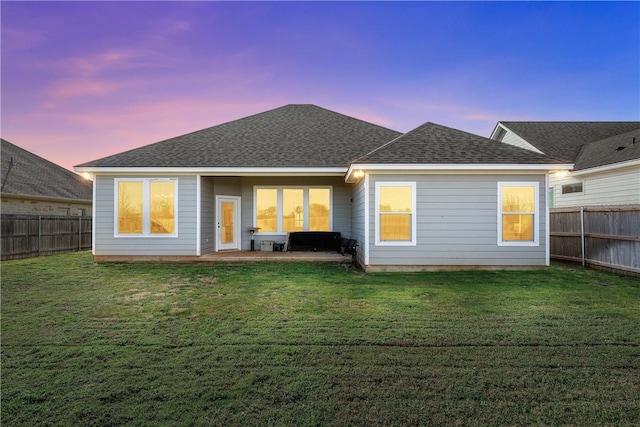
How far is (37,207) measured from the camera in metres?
16.0

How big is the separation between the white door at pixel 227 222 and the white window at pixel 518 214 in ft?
29.7

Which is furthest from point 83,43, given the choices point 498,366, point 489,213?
point 498,366

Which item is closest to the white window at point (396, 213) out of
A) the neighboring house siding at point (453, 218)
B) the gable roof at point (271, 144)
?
the neighboring house siding at point (453, 218)

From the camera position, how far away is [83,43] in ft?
42.7

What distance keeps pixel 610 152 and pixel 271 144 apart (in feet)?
41.6

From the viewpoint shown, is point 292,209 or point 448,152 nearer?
point 448,152

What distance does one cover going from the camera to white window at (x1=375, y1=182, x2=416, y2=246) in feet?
29.2

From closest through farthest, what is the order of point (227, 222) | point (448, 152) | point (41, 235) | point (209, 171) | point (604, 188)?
point (448, 152) → point (209, 171) → point (604, 188) → point (227, 222) → point (41, 235)

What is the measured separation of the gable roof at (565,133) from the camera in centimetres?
1515

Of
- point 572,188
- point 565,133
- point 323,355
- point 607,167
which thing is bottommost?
point 323,355

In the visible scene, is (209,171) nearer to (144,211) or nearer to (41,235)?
(144,211)

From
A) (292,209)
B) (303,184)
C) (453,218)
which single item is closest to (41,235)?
(292,209)

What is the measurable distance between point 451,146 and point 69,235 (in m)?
16.0

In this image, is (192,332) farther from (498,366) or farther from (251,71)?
(251,71)
